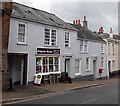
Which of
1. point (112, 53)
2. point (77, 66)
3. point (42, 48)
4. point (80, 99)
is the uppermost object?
point (112, 53)

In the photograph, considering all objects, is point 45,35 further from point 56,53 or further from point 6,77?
point 6,77

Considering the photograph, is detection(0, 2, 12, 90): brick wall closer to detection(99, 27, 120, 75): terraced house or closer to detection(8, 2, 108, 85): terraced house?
detection(8, 2, 108, 85): terraced house

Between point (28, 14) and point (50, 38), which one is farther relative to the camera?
point (50, 38)

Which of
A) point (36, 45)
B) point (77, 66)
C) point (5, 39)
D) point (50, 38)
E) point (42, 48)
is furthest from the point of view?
point (77, 66)

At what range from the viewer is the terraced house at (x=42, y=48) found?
18656 millimetres

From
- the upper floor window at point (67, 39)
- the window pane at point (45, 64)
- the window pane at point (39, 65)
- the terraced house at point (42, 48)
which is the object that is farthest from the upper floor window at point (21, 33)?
the upper floor window at point (67, 39)

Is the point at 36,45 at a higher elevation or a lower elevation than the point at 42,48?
higher

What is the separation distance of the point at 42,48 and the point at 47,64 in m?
1.73

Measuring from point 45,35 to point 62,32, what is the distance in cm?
271

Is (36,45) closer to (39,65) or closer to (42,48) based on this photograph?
(42,48)

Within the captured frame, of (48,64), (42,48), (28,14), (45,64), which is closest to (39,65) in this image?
(45,64)

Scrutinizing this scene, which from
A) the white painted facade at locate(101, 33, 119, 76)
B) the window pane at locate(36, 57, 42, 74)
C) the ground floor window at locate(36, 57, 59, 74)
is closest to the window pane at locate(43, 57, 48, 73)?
the ground floor window at locate(36, 57, 59, 74)

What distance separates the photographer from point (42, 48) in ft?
67.1

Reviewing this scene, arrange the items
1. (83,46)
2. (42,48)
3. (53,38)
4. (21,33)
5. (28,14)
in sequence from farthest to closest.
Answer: (83,46) < (53,38) < (28,14) < (42,48) < (21,33)
